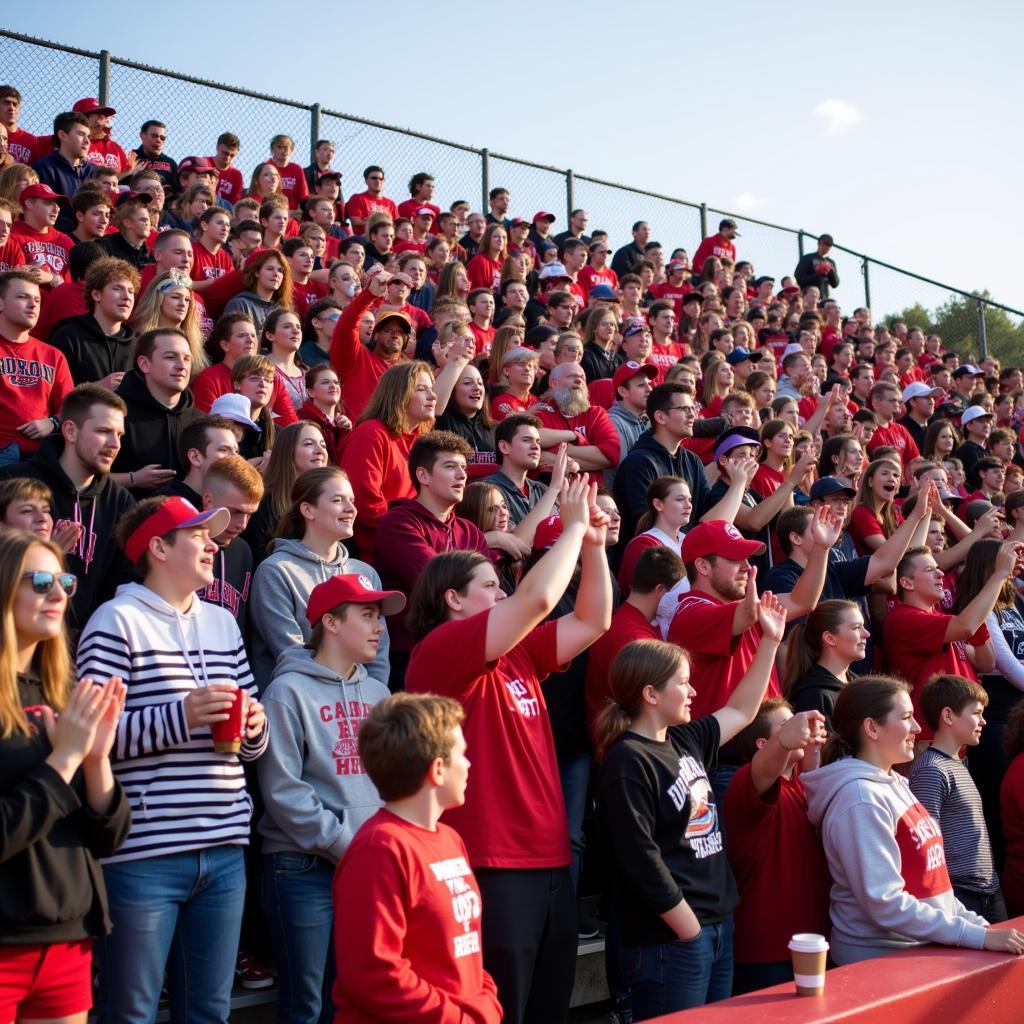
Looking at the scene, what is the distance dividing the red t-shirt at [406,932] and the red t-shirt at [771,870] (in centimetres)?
176

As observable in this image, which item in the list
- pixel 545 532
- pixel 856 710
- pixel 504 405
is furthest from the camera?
pixel 504 405

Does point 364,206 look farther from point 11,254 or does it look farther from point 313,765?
point 313,765

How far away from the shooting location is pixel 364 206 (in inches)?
568

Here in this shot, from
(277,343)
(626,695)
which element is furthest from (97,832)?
(277,343)

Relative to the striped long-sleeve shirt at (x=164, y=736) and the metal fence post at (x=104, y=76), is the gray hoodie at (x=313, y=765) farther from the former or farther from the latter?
the metal fence post at (x=104, y=76)

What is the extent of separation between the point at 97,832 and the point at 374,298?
5126 millimetres

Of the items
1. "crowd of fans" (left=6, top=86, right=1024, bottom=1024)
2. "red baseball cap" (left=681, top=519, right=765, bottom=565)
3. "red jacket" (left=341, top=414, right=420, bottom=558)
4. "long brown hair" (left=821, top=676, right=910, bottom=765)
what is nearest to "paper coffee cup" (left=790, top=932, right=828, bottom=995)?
"crowd of fans" (left=6, top=86, right=1024, bottom=1024)

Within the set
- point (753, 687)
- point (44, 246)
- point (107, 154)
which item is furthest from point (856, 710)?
point (107, 154)

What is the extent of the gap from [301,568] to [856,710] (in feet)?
7.43

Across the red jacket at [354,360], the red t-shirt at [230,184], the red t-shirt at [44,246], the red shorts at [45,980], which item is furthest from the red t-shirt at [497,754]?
the red t-shirt at [230,184]

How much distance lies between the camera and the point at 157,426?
587 cm

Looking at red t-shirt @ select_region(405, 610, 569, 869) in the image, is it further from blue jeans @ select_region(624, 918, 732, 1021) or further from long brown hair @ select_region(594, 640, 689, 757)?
blue jeans @ select_region(624, 918, 732, 1021)

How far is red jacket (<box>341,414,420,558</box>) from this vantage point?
6.08 m

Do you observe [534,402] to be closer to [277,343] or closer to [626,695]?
[277,343]
